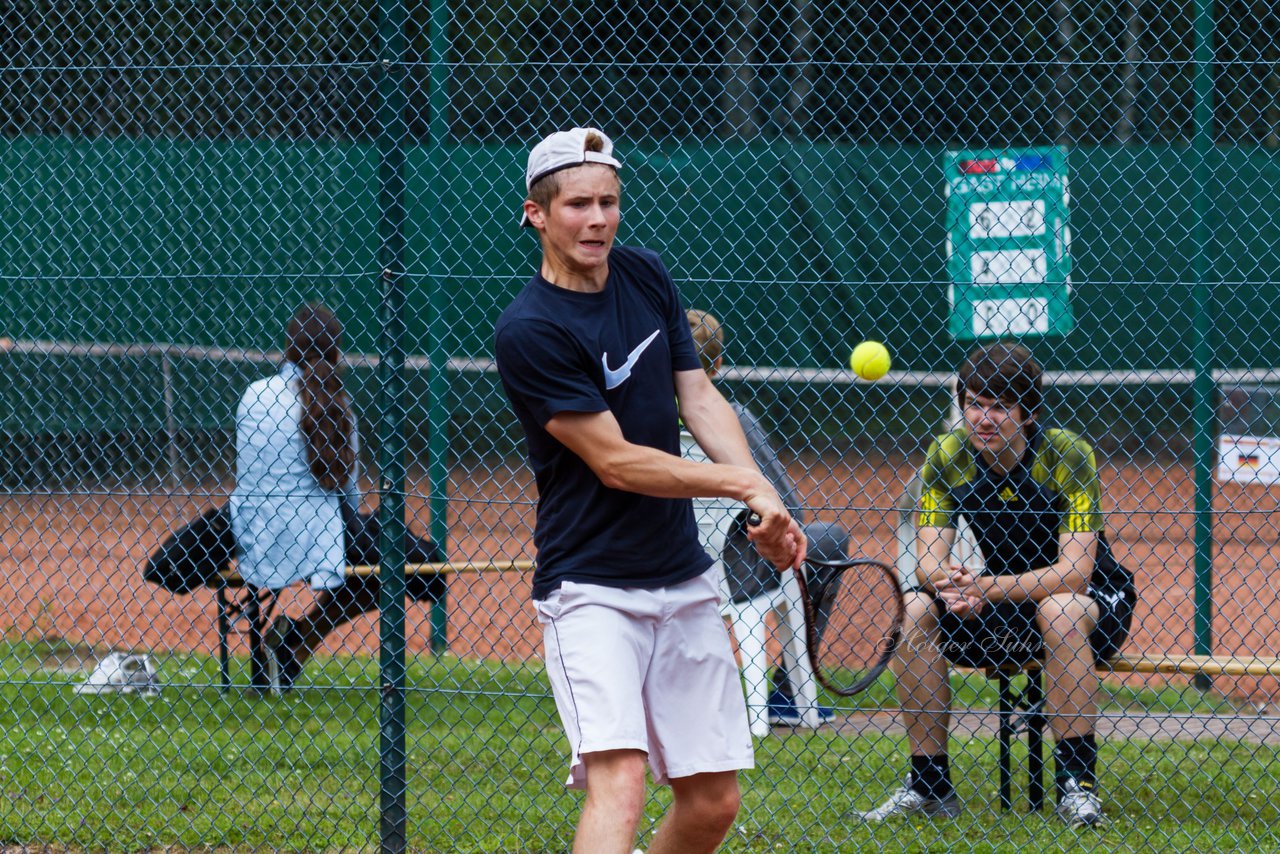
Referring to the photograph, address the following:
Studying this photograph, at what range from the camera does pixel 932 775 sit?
4.21 metres

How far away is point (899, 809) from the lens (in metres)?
4.19

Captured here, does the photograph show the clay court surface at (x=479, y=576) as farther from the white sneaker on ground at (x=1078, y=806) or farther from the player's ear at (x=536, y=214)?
the player's ear at (x=536, y=214)

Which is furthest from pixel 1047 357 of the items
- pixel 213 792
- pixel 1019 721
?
pixel 213 792

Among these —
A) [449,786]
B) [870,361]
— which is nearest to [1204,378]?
[870,361]

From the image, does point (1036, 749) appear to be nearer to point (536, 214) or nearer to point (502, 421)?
point (536, 214)

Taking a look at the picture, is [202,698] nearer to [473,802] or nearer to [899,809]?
[473,802]

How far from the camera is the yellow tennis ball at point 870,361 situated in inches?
228

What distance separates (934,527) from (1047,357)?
438 centimetres

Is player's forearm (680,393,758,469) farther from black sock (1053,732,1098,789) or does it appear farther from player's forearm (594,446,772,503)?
black sock (1053,732,1098,789)

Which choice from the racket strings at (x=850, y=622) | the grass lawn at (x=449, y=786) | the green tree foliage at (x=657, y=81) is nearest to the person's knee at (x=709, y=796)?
the grass lawn at (x=449, y=786)

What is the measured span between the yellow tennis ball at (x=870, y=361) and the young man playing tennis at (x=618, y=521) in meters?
2.68

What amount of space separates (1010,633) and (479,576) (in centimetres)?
228

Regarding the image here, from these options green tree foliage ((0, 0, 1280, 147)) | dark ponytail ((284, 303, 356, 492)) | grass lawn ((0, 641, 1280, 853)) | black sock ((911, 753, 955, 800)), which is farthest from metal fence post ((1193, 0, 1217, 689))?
dark ponytail ((284, 303, 356, 492))

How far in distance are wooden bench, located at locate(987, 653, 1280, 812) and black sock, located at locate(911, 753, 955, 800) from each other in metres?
0.16
